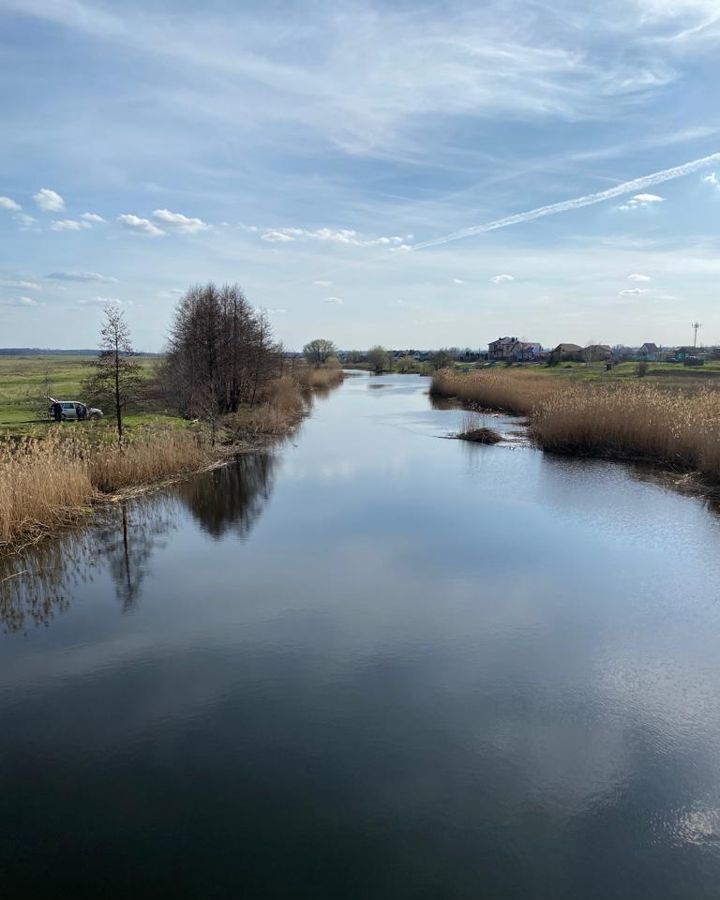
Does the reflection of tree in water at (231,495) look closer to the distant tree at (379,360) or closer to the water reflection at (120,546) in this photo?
the water reflection at (120,546)

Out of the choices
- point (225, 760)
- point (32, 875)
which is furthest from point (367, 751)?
point (32, 875)

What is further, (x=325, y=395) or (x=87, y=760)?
(x=325, y=395)

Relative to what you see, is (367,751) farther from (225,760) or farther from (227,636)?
(227,636)

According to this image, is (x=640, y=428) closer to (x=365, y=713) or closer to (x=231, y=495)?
(x=231, y=495)

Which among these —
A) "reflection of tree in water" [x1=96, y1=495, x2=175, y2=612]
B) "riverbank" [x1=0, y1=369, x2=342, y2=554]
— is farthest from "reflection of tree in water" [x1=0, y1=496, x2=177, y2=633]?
"riverbank" [x1=0, y1=369, x2=342, y2=554]

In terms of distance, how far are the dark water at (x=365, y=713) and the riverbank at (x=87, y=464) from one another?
2.27 feet

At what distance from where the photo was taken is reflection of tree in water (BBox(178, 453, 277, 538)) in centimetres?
1191

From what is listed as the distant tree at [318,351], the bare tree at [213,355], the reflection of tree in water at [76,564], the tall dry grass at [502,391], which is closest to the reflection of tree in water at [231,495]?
the reflection of tree in water at [76,564]

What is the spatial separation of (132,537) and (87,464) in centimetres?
255

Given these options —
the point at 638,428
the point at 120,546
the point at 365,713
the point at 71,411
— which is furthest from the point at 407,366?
the point at 365,713

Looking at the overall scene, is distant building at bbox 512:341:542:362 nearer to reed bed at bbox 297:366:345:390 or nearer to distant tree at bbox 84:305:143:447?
reed bed at bbox 297:366:345:390

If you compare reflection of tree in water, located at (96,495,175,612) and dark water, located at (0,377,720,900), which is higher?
reflection of tree in water, located at (96,495,175,612)

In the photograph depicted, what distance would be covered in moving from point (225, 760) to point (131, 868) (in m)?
1.08

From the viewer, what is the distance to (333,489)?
1430 centimetres
